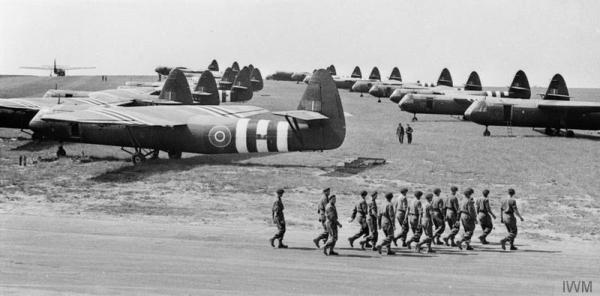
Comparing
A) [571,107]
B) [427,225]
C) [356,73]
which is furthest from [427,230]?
[356,73]

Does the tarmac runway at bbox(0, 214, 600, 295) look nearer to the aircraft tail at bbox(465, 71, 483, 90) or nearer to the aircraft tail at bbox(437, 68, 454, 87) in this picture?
the aircraft tail at bbox(465, 71, 483, 90)

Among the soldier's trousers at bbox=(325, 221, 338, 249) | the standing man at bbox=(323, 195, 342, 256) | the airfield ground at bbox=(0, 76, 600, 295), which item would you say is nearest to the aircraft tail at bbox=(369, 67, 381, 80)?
the airfield ground at bbox=(0, 76, 600, 295)

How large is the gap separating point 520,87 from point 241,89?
26921 mm

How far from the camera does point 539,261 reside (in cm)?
1598

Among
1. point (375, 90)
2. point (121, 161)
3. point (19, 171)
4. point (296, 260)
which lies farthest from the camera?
point (375, 90)

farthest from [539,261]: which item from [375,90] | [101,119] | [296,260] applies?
[375,90]

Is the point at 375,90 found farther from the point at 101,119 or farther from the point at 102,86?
the point at 101,119

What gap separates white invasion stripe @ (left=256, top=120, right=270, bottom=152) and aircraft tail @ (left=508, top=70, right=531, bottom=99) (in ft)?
116

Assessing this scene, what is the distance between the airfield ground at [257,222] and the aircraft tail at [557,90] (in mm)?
11547

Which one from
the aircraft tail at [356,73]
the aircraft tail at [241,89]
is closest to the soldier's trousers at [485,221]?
the aircraft tail at [241,89]

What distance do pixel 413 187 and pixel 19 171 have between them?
1813 cm

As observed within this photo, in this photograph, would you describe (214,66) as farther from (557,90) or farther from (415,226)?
(415,226)

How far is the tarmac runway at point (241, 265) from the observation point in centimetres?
1274

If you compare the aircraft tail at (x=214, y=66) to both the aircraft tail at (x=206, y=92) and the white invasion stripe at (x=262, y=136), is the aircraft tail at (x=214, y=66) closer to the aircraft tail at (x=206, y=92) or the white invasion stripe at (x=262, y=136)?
the aircraft tail at (x=206, y=92)
